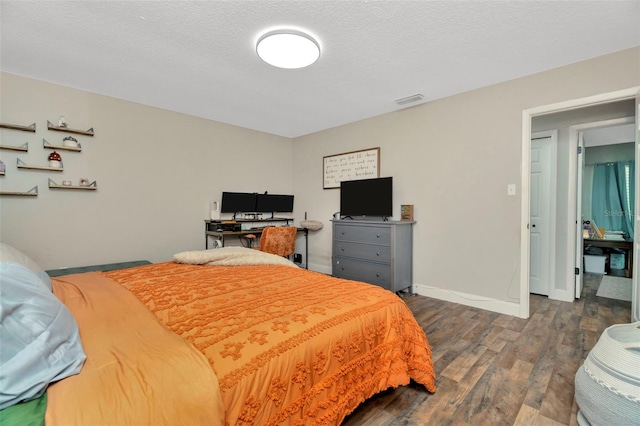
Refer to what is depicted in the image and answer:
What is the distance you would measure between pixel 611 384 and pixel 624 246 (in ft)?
15.2

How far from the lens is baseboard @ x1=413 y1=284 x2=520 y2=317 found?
9.41ft

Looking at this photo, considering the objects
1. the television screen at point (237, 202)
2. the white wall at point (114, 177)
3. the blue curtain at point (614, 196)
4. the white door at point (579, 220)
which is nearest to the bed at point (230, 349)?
the white wall at point (114, 177)

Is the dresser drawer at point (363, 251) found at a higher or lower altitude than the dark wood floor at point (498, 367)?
higher

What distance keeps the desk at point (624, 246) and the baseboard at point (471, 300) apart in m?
3.16

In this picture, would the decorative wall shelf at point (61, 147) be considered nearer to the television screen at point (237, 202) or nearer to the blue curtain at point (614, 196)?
the television screen at point (237, 202)

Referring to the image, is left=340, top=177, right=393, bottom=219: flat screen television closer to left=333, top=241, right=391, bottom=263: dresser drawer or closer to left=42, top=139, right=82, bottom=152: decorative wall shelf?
left=333, top=241, right=391, bottom=263: dresser drawer

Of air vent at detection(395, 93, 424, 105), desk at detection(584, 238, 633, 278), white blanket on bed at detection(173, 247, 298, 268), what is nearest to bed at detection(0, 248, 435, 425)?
white blanket on bed at detection(173, 247, 298, 268)

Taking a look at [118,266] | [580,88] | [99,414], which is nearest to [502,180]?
[580,88]

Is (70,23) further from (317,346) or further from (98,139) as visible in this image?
(317,346)

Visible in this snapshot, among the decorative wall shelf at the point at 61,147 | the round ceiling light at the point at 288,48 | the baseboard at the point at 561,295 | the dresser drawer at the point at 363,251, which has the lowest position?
the baseboard at the point at 561,295

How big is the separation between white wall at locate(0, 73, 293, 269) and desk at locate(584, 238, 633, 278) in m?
5.90

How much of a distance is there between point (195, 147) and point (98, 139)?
1102 mm

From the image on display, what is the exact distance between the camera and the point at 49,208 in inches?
118

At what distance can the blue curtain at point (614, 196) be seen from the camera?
16.9 ft
